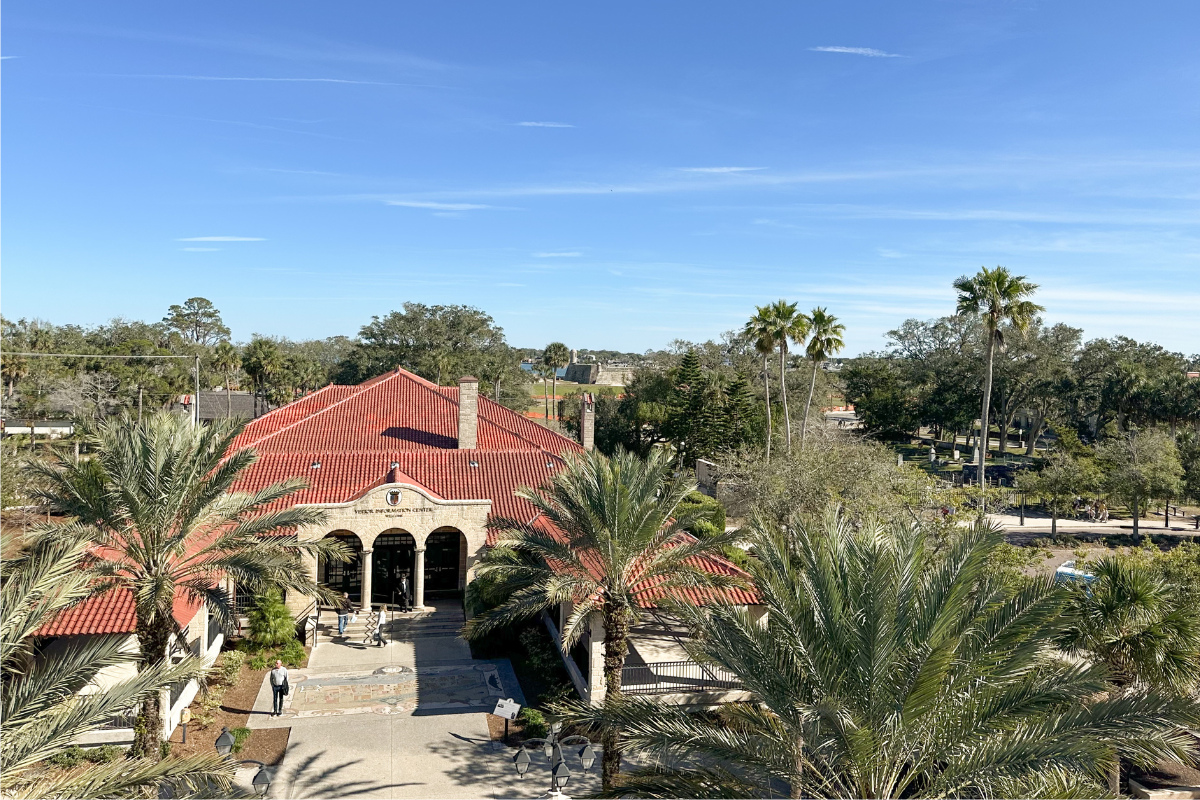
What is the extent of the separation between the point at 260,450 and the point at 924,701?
27234mm

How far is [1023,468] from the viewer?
202 feet

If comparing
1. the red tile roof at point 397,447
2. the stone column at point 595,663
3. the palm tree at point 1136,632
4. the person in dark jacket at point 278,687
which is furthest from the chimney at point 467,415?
the palm tree at point 1136,632

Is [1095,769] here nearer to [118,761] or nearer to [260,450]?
[118,761]

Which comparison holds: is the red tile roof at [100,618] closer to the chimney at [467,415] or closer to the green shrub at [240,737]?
the green shrub at [240,737]

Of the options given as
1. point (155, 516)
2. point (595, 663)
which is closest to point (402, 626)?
point (595, 663)

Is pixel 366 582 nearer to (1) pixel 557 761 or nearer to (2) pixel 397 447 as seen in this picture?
(2) pixel 397 447

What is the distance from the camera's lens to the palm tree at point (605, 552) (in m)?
16.5

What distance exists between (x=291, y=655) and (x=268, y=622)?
3.78 feet

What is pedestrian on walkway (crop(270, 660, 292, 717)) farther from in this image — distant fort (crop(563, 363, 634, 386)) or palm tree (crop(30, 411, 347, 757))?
distant fort (crop(563, 363, 634, 386))

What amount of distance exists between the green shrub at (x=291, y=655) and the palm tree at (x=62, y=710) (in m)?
13.7

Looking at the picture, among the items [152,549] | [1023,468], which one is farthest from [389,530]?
[1023,468]

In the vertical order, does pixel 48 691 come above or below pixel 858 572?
below

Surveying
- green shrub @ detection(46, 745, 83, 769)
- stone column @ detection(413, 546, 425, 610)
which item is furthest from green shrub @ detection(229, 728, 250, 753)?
stone column @ detection(413, 546, 425, 610)

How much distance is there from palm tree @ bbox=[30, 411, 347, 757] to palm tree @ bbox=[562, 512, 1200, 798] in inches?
337
